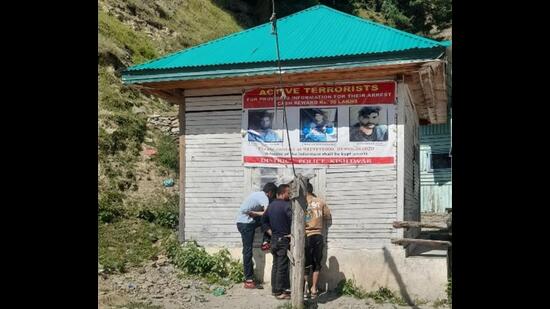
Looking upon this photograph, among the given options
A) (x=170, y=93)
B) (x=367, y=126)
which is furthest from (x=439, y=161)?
(x=170, y=93)

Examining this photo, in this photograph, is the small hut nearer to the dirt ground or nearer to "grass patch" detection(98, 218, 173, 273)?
the dirt ground

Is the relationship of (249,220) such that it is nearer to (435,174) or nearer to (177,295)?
(177,295)

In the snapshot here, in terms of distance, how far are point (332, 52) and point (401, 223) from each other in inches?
126

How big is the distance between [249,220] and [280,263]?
131cm

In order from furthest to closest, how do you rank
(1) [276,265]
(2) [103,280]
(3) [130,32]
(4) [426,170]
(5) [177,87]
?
(4) [426,170] → (3) [130,32] → (5) [177,87] → (2) [103,280] → (1) [276,265]

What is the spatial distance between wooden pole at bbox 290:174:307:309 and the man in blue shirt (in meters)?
1.87

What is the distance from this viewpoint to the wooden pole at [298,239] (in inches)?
329

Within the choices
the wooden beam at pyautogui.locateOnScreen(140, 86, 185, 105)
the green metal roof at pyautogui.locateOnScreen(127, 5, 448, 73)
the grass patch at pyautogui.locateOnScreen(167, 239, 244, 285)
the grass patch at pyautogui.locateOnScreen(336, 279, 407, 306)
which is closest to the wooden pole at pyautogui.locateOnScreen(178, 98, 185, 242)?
the wooden beam at pyautogui.locateOnScreen(140, 86, 185, 105)

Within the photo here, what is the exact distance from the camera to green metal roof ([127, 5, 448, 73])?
9695mm

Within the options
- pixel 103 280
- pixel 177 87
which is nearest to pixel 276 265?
pixel 103 280

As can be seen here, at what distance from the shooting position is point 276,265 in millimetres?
9422
